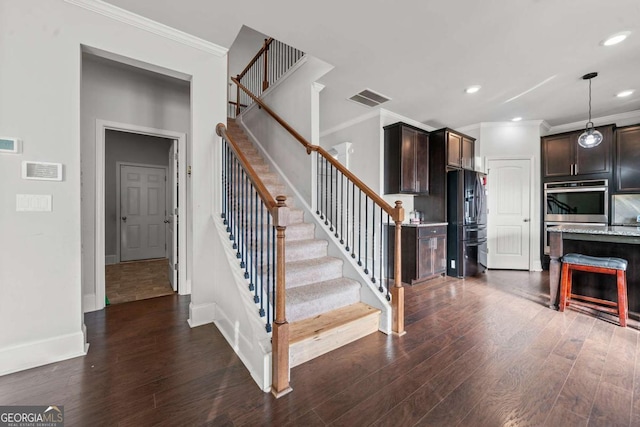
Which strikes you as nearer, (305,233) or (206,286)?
(206,286)

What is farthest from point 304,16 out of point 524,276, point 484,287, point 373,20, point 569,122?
point 569,122

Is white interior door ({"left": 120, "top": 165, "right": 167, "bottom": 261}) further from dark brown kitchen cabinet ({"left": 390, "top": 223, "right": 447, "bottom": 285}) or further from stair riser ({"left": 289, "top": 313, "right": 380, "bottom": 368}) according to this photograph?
stair riser ({"left": 289, "top": 313, "right": 380, "bottom": 368})

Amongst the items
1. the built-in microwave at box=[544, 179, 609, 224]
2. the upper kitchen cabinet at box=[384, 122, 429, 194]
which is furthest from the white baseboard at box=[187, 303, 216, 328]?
the built-in microwave at box=[544, 179, 609, 224]

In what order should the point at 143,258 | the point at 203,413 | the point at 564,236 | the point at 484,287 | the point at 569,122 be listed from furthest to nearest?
the point at 143,258
the point at 569,122
the point at 484,287
the point at 564,236
the point at 203,413

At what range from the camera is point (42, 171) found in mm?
1986

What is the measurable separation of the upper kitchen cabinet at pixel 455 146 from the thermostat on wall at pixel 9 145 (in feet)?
16.1

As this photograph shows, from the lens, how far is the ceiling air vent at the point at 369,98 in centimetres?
371

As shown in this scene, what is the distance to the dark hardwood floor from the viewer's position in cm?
146

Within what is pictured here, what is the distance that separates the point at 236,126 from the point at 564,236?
524 centimetres

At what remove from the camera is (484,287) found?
3781 millimetres

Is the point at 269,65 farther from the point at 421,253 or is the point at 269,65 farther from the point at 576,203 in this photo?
the point at 576,203

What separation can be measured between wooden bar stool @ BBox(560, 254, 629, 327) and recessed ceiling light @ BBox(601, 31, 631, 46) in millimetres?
2082

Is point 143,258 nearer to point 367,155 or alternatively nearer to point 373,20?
point 367,155

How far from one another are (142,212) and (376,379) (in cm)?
590
